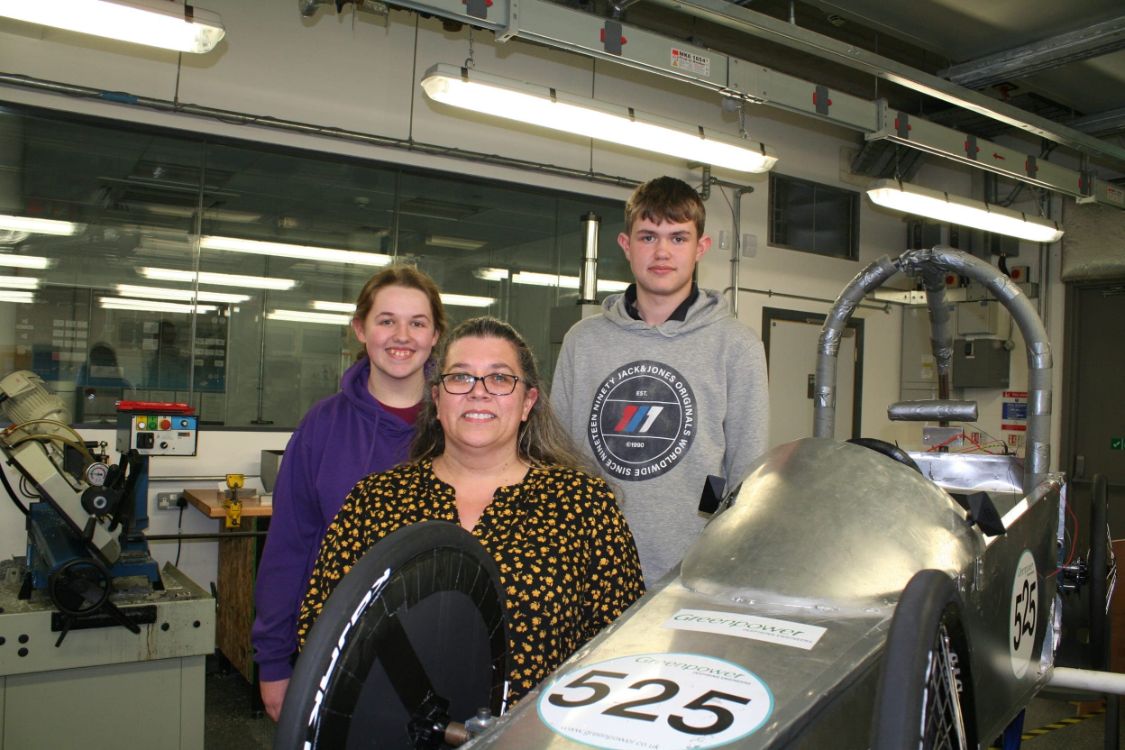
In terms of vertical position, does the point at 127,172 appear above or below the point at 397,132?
below

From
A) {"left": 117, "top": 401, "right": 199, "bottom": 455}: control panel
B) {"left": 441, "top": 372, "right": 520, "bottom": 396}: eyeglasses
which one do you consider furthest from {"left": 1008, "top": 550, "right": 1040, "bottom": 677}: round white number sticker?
{"left": 117, "top": 401, "right": 199, "bottom": 455}: control panel

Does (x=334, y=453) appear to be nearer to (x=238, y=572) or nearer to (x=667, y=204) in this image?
(x=667, y=204)

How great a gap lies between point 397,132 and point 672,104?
234 centimetres

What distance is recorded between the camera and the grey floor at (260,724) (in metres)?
3.56

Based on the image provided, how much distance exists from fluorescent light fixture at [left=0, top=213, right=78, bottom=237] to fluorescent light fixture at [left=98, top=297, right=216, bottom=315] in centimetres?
38

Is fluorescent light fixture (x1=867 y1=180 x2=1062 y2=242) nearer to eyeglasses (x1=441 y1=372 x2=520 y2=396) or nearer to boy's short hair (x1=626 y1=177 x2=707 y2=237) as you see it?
boy's short hair (x1=626 y1=177 x2=707 y2=237)

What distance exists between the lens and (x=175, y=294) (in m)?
4.69

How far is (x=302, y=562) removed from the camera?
1.83 metres

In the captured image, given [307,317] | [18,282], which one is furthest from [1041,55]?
[18,282]

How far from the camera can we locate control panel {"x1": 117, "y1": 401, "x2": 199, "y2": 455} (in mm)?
2840

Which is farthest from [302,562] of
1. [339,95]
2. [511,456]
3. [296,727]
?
[339,95]

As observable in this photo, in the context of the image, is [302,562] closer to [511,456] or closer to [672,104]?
[511,456]

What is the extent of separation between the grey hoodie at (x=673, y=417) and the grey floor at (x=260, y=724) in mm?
2338

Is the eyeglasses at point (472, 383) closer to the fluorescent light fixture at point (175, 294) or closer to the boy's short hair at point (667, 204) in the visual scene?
the boy's short hair at point (667, 204)
